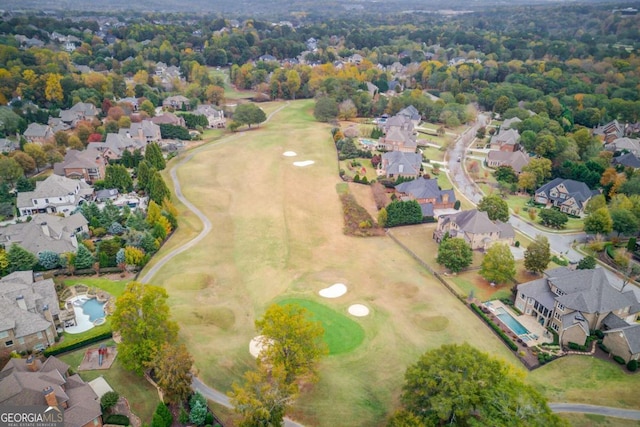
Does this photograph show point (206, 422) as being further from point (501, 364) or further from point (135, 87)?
point (135, 87)

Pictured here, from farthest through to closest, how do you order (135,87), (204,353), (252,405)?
(135,87), (204,353), (252,405)

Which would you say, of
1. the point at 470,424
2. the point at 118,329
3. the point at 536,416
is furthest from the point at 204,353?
the point at 536,416

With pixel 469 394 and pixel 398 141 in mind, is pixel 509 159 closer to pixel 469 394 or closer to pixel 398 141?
pixel 398 141

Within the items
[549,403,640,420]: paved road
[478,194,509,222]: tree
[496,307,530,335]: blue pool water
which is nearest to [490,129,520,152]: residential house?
[478,194,509,222]: tree

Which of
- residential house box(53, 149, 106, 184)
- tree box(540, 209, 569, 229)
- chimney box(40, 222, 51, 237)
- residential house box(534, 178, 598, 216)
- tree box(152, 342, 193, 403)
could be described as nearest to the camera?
tree box(152, 342, 193, 403)

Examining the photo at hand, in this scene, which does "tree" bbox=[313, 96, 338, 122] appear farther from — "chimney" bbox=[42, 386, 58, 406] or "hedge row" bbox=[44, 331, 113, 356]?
"chimney" bbox=[42, 386, 58, 406]

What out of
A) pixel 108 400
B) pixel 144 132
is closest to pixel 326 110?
pixel 144 132
